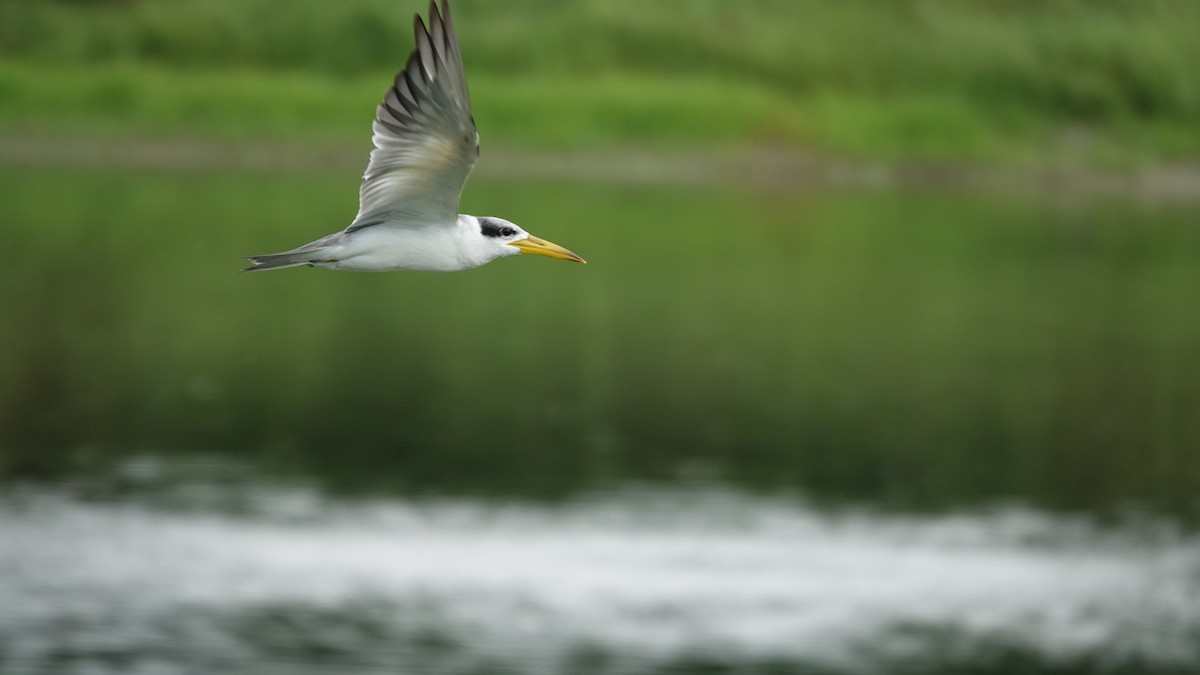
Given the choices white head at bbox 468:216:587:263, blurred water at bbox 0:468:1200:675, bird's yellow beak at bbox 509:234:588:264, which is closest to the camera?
white head at bbox 468:216:587:263

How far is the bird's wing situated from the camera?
11273 millimetres

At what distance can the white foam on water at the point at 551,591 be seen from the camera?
46.0 metres

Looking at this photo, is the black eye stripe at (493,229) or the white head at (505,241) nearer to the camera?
the white head at (505,241)

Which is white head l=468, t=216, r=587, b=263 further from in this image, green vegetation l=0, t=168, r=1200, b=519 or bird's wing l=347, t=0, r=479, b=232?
green vegetation l=0, t=168, r=1200, b=519

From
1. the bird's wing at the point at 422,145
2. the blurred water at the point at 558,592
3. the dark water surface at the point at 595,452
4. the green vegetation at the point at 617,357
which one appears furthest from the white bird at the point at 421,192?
the green vegetation at the point at 617,357

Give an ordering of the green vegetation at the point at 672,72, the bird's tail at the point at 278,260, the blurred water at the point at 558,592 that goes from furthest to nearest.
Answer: the green vegetation at the point at 672,72, the blurred water at the point at 558,592, the bird's tail at the point at 278,260

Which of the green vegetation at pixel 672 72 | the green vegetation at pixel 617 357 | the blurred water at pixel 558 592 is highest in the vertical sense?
the green vegetation at pixel 672 72

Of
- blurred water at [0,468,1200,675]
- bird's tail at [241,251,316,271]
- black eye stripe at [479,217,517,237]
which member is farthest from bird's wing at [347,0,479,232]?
blurred water at [0,468,1200,675]

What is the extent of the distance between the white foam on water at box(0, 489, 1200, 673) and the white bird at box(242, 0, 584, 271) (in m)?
32.2

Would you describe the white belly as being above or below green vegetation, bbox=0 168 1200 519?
below

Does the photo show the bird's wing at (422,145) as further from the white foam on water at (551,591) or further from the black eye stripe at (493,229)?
the white foam on water at (551,591)

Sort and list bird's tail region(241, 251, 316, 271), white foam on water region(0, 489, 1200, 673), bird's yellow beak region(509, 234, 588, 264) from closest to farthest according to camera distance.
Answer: bird's tail region(241, 251, 316, 271) → bird's yellow beak region(509, 234, 588, 264) → white foam on water region(0, 489, 1200, 673)

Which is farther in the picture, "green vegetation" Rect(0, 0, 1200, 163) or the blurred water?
"green vegetation" Rect(0, 0, 1200, 163)

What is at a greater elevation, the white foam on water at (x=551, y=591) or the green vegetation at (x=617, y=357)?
the green vegetation at (x=617, y=357)
